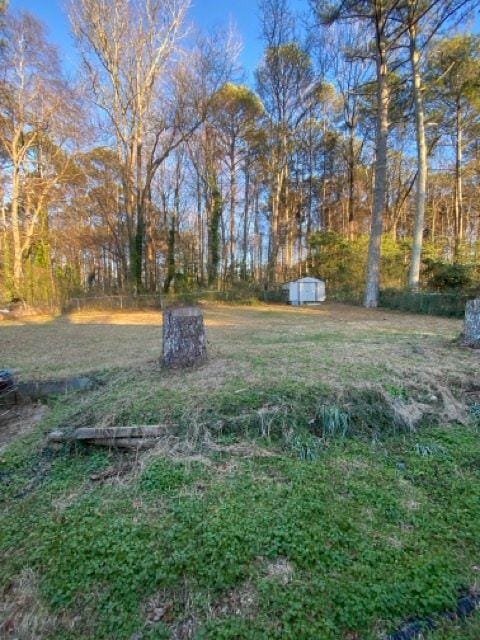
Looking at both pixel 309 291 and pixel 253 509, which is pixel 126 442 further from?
pixel 309 291

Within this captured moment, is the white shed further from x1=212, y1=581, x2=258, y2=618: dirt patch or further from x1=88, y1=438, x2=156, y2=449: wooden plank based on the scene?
x1=212, y1=581, x2=258, y2=618: dirt patch

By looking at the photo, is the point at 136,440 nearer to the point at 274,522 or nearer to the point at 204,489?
A: the point at 204,489

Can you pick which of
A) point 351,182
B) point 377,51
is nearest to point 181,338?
point 377,51

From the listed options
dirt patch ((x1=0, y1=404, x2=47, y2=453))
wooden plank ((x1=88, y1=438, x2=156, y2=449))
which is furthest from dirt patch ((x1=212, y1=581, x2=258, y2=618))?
dirt patch ((x1=0, y1=404, x2=47, y2=453))

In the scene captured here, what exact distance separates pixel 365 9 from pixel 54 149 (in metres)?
11.7

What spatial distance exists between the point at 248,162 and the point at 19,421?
1749 cm

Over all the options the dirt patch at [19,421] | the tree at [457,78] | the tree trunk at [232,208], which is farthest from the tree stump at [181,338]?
the tree trunk at [232,208]

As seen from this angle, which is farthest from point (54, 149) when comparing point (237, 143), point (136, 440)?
point (136, 440)

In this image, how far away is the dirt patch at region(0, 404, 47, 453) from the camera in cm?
282

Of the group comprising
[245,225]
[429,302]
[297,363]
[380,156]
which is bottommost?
[297,363]

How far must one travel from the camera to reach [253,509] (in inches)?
69.8

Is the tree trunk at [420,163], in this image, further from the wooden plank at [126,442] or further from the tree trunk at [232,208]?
the wooden plank at [126,442]

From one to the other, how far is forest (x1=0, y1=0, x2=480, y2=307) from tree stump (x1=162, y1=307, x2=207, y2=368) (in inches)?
390

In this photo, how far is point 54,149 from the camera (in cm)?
1287
